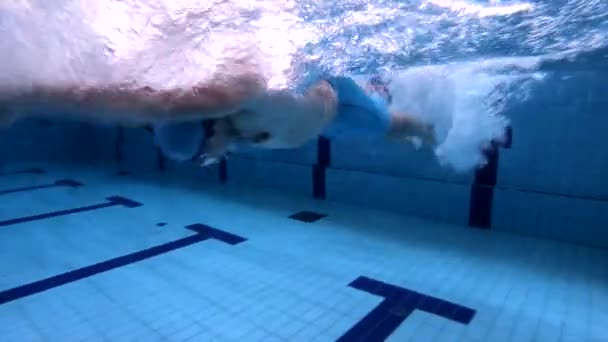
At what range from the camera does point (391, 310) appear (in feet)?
11.8

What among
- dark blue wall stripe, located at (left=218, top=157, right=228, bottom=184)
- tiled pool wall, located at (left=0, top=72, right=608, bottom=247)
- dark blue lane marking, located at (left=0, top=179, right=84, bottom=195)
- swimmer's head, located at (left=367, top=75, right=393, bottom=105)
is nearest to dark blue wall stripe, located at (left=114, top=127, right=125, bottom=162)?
dark blue lane marking, located at (left=0, top=179, right=84, bottom=195)

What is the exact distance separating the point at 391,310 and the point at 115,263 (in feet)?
11.4

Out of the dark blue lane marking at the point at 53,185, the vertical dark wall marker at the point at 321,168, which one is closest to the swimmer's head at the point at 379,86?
the vertical dark wall marker at the point at 321,168

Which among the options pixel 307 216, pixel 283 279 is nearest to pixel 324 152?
pixel 307 216

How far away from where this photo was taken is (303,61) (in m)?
3.31

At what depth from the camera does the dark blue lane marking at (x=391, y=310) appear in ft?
10.5

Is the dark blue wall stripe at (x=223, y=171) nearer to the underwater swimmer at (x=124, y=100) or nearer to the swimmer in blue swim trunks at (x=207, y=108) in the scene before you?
the swimmer in blue swim trunks at (x=207, y=108)

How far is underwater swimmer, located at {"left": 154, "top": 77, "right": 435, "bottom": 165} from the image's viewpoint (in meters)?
2.09

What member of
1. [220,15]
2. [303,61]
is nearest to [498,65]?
[303,61]

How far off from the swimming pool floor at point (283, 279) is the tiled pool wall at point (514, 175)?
37 centimetres

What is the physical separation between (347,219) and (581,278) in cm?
351

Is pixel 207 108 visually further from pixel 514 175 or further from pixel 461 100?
pixel 461 100

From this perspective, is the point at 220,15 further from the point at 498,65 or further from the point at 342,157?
the point at 342,157

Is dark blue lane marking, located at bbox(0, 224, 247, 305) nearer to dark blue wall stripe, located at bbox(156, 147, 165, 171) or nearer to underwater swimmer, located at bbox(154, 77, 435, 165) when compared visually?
underwater swimmer, located at bbox(154, 77, 435, 165)
